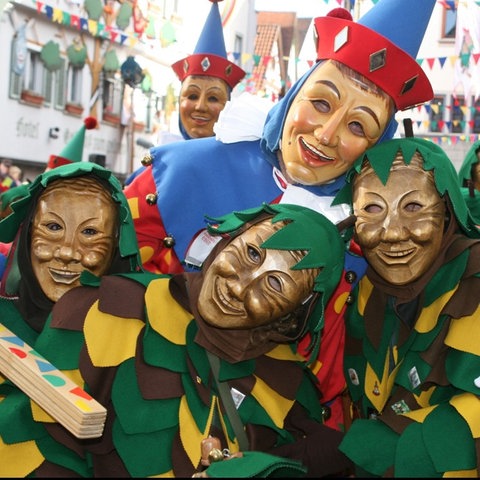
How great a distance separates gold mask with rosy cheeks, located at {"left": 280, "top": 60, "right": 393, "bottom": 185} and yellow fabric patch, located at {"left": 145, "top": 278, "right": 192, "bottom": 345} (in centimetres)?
79

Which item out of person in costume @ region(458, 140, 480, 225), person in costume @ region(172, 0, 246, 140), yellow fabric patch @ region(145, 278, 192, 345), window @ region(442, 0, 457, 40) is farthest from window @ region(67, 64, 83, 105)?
yellow fabric patch @ region(145, 278, 192, 345)

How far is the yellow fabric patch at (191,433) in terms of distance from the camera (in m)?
2.69

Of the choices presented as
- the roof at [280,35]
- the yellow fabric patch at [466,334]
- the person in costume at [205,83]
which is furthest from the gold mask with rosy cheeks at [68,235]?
the roof at [280,35]

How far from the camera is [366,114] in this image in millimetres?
3270

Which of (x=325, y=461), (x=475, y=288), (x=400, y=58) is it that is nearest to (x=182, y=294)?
(x=325, y=461)

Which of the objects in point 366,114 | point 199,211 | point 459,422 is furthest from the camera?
point 199,211

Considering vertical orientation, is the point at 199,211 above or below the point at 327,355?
above

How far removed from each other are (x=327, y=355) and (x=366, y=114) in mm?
923

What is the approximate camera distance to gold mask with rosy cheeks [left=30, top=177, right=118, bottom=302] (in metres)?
3.03

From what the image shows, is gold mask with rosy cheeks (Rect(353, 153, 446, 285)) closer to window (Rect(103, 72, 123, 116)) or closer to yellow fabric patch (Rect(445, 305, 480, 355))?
yellow fabric patch (Rect(445, 305, 480, 355))

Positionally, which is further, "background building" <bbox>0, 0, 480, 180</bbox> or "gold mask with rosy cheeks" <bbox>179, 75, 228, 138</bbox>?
"background building" <bbox>0, 0, 480, 180</bbox>

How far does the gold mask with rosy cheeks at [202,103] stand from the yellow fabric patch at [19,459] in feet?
12.2

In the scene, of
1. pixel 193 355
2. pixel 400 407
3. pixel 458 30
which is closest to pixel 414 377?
pixel 400 407

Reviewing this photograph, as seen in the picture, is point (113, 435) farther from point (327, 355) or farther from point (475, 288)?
point (475, 288)
